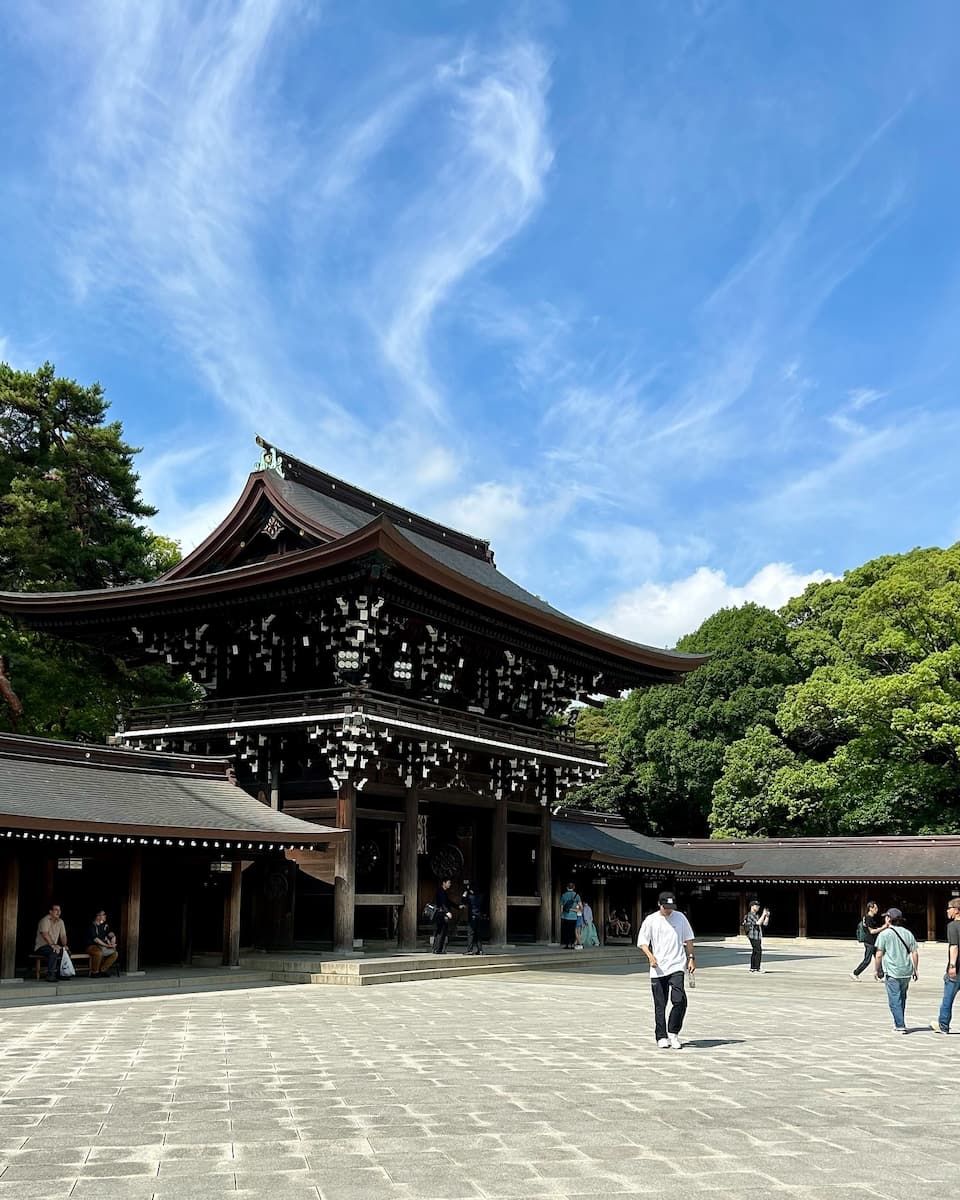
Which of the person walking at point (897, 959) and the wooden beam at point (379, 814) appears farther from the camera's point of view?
the wooden beam at point (379, 814)

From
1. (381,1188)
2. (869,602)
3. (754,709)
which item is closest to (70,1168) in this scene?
(381,1188)

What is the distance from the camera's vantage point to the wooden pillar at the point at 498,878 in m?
30.6

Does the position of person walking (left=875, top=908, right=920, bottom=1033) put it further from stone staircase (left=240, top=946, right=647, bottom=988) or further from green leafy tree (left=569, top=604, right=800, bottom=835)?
green leafy tree (left=569, top=604, right=800, bottom=835)

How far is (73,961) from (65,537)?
695 inches

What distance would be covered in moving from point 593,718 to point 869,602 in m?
23.8

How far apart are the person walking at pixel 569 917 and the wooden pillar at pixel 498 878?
2631mm

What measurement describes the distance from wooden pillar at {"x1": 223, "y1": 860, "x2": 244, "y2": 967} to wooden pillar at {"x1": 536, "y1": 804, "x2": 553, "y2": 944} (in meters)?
11.2

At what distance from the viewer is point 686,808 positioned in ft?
200

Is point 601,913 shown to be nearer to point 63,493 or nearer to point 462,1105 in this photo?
point 63,493

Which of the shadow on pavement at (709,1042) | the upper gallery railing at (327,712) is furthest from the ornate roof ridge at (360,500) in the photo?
the shadow on pavement at (709,1042)

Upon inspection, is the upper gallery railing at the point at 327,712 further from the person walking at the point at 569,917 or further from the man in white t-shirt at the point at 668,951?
the man in white t-shirt at the point at 668,951

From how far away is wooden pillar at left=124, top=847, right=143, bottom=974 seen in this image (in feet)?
72.0

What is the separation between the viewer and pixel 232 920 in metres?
24.1

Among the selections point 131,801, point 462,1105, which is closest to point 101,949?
point 131,801
